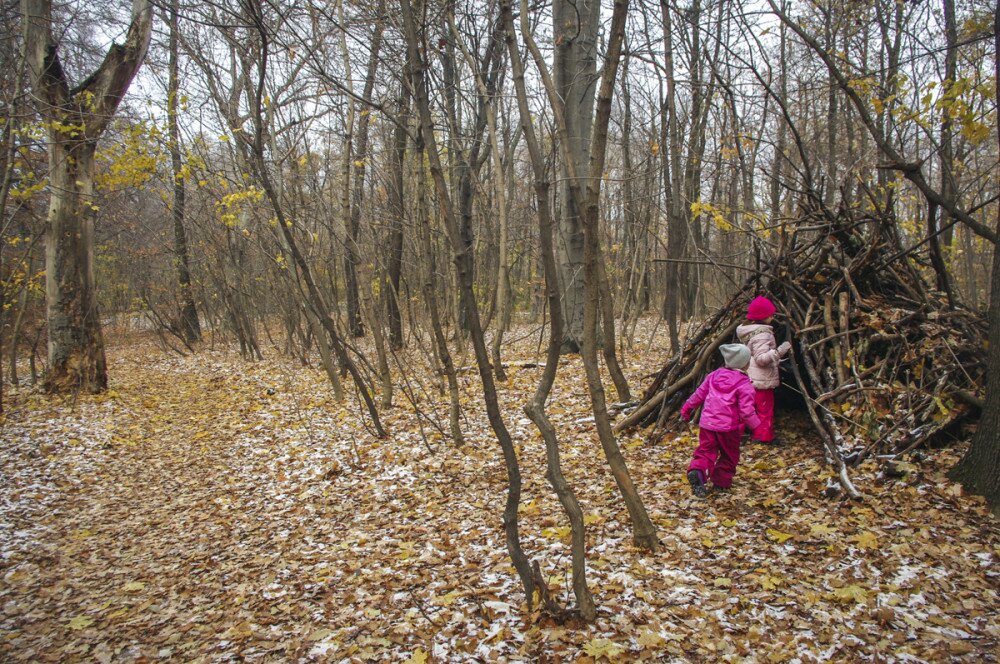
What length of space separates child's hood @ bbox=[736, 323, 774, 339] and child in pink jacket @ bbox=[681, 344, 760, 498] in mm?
893

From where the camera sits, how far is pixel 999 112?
3131 mm

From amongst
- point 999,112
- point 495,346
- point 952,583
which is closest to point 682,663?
point 952,583

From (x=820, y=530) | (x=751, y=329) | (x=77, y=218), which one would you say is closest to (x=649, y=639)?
(x=820, y=530)

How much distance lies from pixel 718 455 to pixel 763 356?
120 centimetres

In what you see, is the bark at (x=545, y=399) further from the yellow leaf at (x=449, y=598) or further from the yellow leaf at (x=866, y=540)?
the yellow leaf at (x=866, y=540)

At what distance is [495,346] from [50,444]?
6.18 metres

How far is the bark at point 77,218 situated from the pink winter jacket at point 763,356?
10243 millimetres

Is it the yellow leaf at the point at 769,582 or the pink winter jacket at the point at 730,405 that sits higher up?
the pink winter jacket at the point at 730,405

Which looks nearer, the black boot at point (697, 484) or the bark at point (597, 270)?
the bark at point (597, 270)

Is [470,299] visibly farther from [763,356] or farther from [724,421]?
[763,356]

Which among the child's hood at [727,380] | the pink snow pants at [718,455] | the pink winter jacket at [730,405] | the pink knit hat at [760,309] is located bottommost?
the pink snow pants at [718,455]

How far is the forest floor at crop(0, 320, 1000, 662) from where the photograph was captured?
304 cm

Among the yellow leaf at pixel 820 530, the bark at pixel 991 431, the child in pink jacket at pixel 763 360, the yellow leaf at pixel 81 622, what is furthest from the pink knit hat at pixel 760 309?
the yellow leaf at pixel 81 622

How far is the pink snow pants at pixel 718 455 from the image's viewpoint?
4.59m
